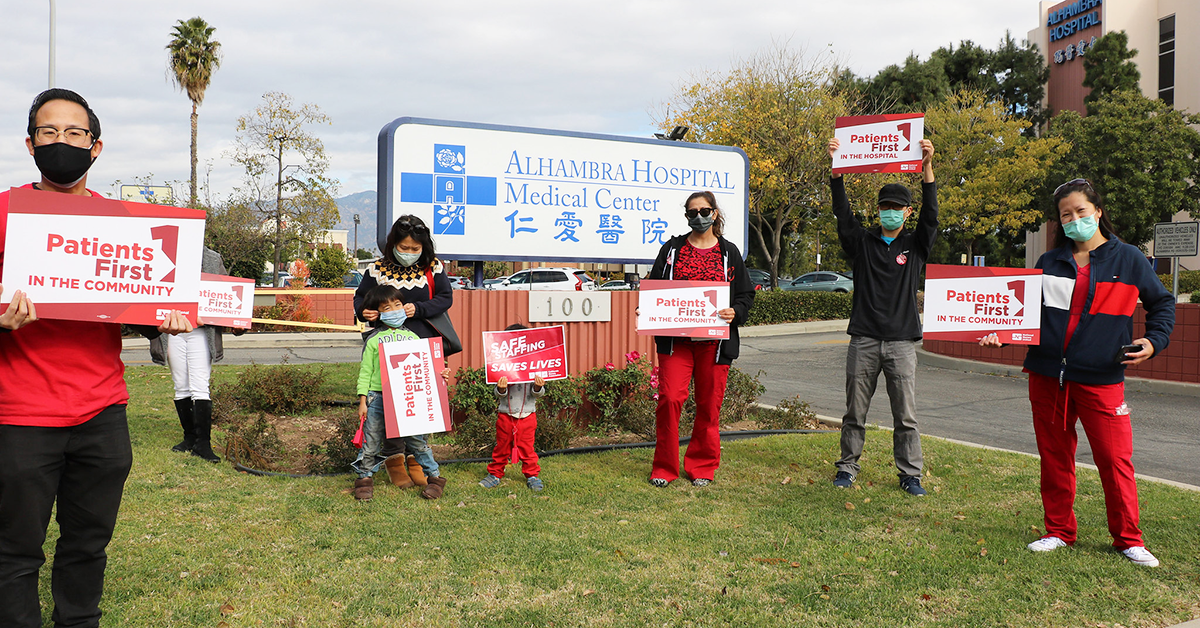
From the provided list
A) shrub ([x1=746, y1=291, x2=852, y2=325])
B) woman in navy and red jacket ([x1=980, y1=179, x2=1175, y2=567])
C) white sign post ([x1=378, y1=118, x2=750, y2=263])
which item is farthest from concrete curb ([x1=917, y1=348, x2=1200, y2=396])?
woman in navy and red jacket ([x1=980, y1=179, x2=1175, y2=567])

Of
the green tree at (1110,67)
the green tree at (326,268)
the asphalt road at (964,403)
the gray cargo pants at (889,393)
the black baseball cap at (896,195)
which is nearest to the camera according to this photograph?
the black baseball cap at (896,195)

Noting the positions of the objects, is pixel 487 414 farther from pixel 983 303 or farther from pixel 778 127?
pixel 778 127

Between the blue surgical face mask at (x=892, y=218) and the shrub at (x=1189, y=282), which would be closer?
the blue surgical face mask at (x=892, y=218)

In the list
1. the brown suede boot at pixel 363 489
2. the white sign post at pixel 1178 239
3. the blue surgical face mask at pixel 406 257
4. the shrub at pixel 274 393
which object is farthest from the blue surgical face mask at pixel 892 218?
the white sign post at pixel 1178 239

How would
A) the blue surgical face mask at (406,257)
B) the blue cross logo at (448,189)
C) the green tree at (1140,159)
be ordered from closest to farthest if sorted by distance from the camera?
the blue surgical face mask at (406,257) < the blue cross logo at (448,189) < the green tree at (1140,159)

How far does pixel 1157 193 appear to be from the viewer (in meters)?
30.5

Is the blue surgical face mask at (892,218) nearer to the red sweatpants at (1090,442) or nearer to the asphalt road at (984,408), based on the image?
the red sweatpants at (1090,442)

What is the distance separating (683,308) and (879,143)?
6.16 ft

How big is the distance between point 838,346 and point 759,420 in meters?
11.0

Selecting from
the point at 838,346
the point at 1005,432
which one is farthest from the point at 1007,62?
the point at 1005,432

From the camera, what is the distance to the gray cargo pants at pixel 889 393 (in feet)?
18.0

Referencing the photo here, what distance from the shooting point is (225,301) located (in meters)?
5.84

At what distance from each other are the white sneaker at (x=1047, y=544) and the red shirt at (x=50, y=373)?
14.6 ft

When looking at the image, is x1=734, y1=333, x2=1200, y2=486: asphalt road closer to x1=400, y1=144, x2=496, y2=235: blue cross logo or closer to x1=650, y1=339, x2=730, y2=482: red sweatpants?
x1=650, y1=339, x2=730, y2=482: red sweatpants
